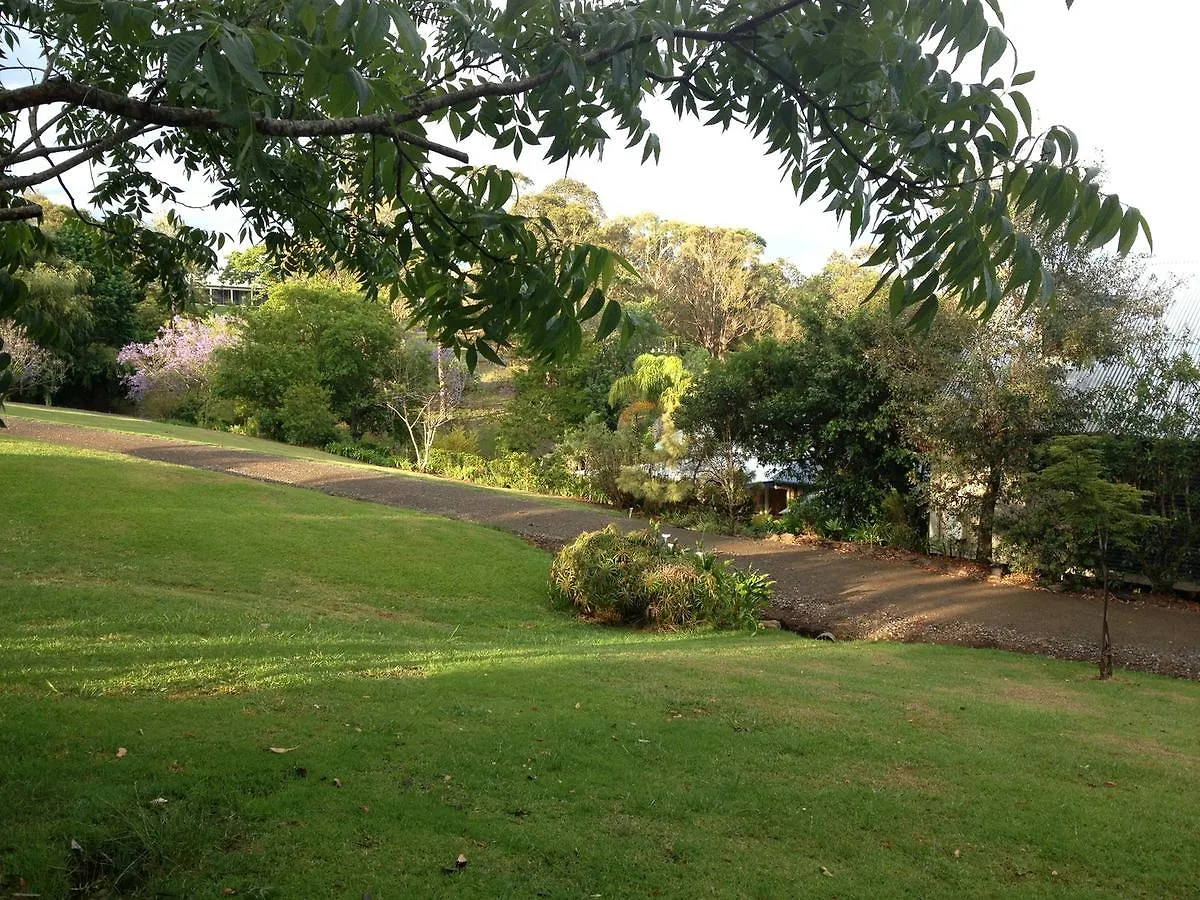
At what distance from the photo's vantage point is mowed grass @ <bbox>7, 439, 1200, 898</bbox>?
389 cm

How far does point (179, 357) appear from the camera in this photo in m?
33.2

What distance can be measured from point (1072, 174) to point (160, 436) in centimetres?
2605

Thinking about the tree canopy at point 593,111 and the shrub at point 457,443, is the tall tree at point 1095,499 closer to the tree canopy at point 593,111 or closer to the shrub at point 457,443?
the tree canopy at point 593,111

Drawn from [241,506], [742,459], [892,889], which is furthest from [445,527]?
[892,889]

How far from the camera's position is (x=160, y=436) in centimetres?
2500

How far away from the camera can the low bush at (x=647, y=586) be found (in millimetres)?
12711

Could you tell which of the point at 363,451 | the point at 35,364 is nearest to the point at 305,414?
the point at 363,451

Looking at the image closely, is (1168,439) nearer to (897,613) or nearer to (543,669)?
(897,613)

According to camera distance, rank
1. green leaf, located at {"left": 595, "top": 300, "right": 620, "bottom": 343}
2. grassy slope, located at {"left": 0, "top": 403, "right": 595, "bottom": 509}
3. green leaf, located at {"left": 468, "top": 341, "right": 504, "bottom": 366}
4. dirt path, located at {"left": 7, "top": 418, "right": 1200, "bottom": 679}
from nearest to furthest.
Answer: green leaf, located at {"left": 595, "top": 300, "right": 620, "bottom": 343}, green leaf, located at {"left": 468, "top": 341, "right": 504, "bottom": 366}, dirt path, located at {"left": 7, "top": 418, "right": 1200, "bottom": 679}, grassy slope, located at {"left": 0, "top": 403, "right": 595, "bottom": 509}

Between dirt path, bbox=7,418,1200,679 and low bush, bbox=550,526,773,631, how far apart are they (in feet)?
4.25

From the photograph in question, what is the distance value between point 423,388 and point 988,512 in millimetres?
20183

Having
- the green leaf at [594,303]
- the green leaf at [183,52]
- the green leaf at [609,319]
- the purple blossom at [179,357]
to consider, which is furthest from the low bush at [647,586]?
the purple blossom at [179,357]

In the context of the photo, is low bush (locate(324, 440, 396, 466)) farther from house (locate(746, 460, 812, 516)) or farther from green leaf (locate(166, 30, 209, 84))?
green leaf (locate(166, 30, 209, 84))

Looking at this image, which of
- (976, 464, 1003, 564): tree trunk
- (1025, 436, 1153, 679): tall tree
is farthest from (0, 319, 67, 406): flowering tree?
(1025, 436, 1153, 679): tall tree
